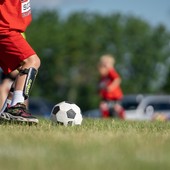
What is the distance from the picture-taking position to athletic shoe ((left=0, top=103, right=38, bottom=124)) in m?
8.10

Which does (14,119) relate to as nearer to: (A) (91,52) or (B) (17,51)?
(B) (17,51)

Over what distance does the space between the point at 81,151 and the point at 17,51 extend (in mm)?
3339

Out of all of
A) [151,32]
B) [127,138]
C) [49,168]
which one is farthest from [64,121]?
[151,32]

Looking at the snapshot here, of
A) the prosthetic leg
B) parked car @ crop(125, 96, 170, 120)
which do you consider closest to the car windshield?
parked car @ crop(125, 96, 170, 120)

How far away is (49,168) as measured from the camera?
4453 millimetres

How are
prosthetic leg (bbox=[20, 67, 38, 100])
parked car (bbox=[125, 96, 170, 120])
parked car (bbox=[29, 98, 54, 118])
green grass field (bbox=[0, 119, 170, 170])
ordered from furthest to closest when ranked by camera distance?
parked car (bbox=[29, 98, 54, 118]), parked car (bbox=[125, 96, 170, 120]), prosthetic leg (bbox=[20, 67, 38, 100]), green grass field (bbox=[0, 119, 170, 170])

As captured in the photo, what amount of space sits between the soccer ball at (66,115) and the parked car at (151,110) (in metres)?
15.2

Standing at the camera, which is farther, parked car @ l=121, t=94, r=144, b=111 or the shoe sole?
parked car @ l=121, t=94, r=144, b=111

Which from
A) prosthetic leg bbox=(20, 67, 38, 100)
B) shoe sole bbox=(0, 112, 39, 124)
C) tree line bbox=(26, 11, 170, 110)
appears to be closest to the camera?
shoe sole bbox=(0, 112, 39, 124)

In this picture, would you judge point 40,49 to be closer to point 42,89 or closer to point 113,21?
point 42,89

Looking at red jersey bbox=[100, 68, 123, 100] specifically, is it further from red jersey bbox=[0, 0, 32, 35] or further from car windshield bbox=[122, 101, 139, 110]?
red jersey bbox=[0, 0, 32, 35]

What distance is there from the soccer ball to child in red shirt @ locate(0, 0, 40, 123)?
17.8 inches

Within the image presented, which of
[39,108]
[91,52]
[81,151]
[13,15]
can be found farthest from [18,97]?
[91,52]

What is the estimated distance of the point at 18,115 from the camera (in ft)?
26.8
